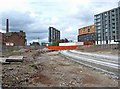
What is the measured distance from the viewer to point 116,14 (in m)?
78.7

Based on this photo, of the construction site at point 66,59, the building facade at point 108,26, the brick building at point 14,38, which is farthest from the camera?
Answer: the building facade at point 108,26

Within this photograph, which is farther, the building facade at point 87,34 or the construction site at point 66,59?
the building facade at point 87,34

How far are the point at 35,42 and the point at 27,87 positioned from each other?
3618 inches

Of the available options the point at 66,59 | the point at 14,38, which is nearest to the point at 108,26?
the point at 14,38

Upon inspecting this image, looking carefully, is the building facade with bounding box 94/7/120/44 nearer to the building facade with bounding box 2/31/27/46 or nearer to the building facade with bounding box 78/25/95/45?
the building facade with bounding box 78/25/95/45

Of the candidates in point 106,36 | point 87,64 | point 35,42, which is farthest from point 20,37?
point 87,64

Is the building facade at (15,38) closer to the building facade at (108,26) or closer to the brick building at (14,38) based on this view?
the brick building at (14,38)

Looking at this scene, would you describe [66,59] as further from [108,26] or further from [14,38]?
[108,26]

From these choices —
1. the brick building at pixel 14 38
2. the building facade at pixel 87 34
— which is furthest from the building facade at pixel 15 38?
the building facade at pixel 87 34

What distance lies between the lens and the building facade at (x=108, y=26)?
77550 mm

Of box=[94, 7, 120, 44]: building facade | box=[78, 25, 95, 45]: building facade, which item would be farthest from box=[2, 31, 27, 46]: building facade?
box=[78, 25, 95, 45]: building facade

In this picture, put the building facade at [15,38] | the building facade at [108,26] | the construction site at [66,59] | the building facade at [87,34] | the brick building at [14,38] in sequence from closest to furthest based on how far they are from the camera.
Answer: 1. the construction site at [66,59]
2. the brick building at [14,38]
3. the building facade at [15,38]
4. the building facade at [108,26]
5. the building facade at [87,34]

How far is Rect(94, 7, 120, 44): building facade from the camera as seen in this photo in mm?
77550

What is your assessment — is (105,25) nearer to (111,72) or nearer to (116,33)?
(116,33)
